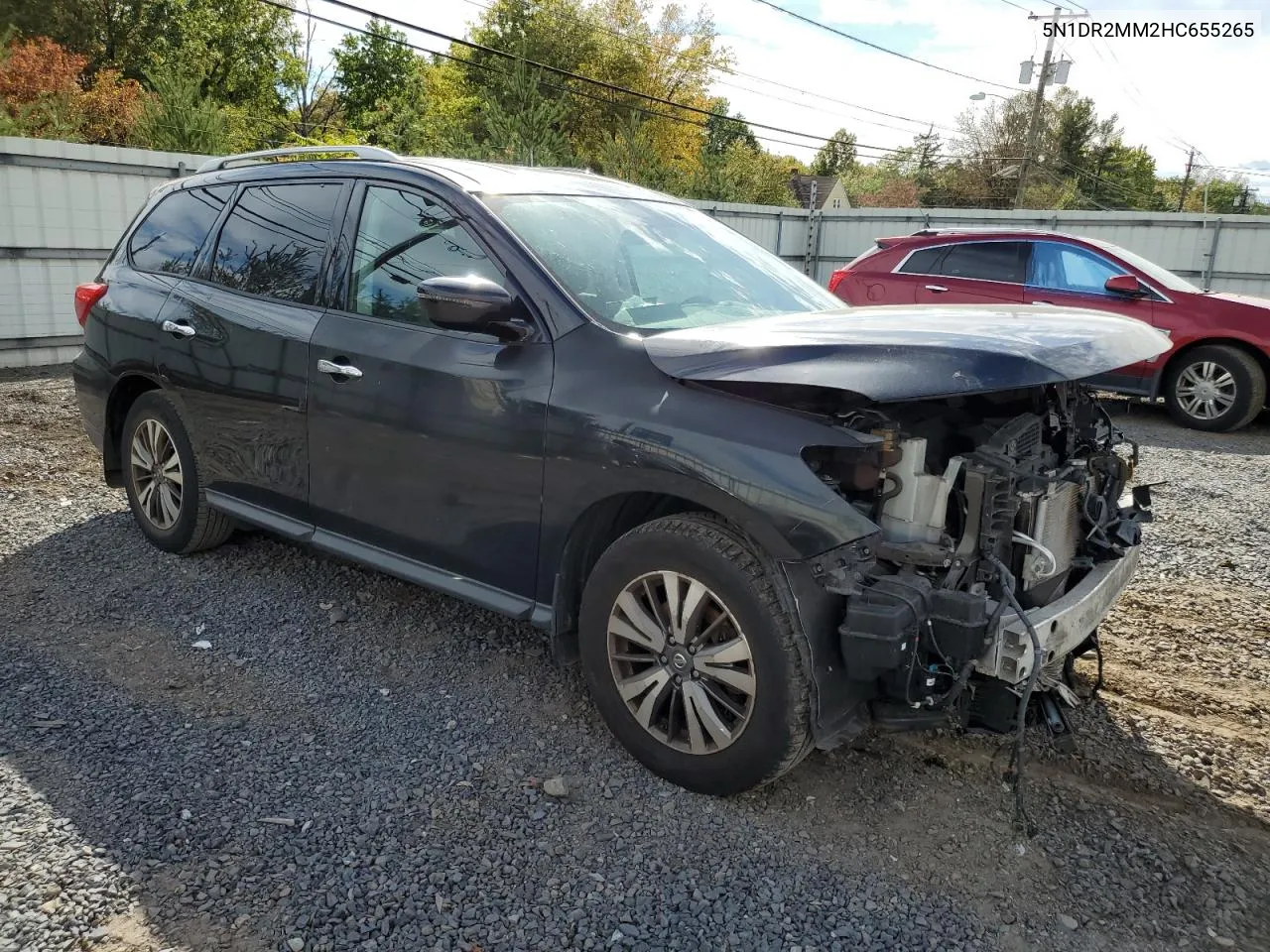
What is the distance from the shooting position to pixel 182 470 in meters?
4.69

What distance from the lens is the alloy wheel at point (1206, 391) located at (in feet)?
29.9

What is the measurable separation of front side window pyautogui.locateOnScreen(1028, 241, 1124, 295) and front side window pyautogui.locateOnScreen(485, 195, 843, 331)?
20.9 feet

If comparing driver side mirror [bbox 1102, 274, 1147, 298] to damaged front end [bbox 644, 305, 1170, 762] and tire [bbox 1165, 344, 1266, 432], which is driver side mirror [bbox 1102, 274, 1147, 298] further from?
damaged front end [bbox 644, 305, 1170, 762]

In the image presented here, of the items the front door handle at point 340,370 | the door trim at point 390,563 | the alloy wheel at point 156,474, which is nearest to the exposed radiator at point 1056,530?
the door trim at point 390,563

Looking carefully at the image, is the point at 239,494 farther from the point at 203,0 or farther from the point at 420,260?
the point at 203,0

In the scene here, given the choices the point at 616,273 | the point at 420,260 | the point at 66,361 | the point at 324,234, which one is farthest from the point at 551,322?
the point at 66,361

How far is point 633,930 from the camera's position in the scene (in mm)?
2455

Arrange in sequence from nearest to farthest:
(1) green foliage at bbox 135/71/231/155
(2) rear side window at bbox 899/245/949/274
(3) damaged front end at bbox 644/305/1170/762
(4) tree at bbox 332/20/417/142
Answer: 1. (3) damaged front end at bbox 644/305/1170/762
2. (2) rear side window at bbox 899/245/949/274
3. (1) green foliage at bbox 135/71/231/155
4. (4) tree at bbox 332/20/417/142

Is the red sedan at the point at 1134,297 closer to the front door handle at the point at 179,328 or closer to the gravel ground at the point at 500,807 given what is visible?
the gravel ground at the point at 500,807

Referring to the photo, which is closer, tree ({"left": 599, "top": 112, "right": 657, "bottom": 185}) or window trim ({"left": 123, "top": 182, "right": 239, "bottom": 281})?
window trim ({"left": 123, "top": 182, "right": 239, "bottom": 281})

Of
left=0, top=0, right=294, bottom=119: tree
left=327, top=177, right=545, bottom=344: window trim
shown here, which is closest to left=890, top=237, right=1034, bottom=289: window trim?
left=327, top=177, right=545, bottom=344: window trim

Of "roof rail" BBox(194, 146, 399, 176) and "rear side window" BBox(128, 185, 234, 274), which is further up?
"roof rail" BBox(194, 146, 399, 176)

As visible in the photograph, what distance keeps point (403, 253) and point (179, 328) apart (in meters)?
1.45

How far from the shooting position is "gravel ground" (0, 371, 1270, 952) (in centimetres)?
248
